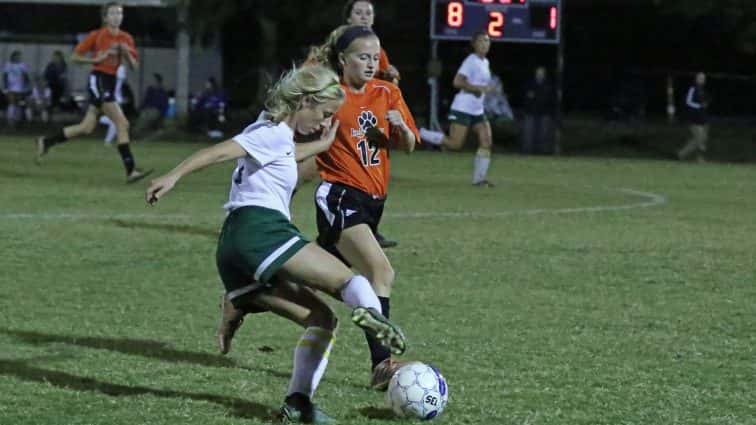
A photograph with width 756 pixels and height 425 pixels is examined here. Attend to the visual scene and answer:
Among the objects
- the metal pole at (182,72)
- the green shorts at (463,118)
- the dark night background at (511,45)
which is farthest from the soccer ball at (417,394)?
the metal pole at (182,72)

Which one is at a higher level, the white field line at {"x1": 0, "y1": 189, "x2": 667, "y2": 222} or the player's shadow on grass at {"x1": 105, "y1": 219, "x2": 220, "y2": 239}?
the player's shadow on grass at {"x1": 105, "y1": 219, "x2": 220, "y2": 239}

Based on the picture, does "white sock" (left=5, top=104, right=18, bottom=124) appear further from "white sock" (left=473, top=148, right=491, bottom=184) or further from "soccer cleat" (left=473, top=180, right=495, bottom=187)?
"white sock" (left=473, top=148, right=491, bottom=184)

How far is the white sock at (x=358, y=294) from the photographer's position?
6.20 metres

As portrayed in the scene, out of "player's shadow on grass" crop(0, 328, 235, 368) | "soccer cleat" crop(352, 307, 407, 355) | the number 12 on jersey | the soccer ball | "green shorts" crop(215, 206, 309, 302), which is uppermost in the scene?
the number 12 on jersey

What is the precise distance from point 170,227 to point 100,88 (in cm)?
517

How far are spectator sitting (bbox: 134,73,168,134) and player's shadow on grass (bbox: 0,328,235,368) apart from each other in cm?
3161

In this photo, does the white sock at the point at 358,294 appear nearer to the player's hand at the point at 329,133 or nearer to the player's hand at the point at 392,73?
the player's hand at the point at 329,133

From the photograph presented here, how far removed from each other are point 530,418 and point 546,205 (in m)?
12.3

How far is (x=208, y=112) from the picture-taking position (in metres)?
39.9

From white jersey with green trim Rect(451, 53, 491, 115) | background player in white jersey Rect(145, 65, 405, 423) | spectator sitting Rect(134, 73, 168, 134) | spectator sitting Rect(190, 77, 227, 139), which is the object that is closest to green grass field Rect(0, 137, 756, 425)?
background player in white jersey Rect(145, 65, 405, 423)

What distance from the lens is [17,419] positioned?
653 cm

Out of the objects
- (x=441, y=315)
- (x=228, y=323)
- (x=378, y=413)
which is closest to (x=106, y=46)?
(x=441, y=315)

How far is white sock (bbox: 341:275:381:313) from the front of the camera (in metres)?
6.20

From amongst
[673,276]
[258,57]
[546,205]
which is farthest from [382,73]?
[258,57]
